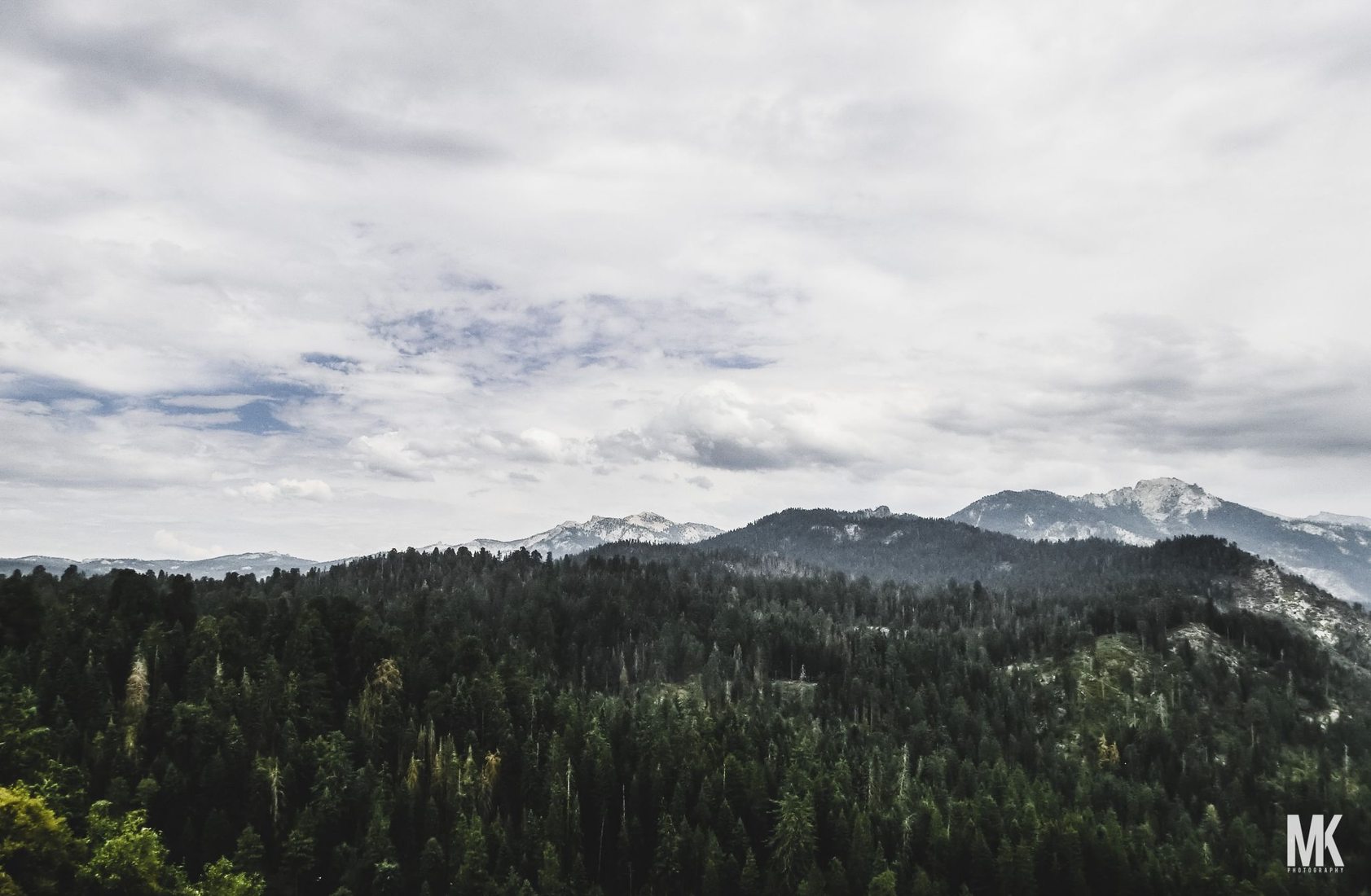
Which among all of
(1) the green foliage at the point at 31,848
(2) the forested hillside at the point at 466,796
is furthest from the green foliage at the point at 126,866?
(1) the green foliage at the point at 31,848

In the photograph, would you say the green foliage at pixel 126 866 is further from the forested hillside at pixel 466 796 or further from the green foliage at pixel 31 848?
the green foliage at pixel 31 848

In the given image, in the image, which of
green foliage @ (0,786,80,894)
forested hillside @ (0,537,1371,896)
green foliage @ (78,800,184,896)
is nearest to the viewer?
green foliage @ (0,786,80,894)

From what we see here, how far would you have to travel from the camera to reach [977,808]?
158125 millimetres

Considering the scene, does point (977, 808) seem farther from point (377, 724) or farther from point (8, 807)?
point (8, 807)

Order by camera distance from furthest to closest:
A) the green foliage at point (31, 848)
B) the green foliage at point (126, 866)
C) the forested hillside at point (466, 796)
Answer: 1. the forested hillside at point (466, 796)
2. the green foliage at point (126, 866)
3. the green foliage at point (31, 848)

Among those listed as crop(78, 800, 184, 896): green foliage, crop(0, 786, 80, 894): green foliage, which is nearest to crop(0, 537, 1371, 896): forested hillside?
crop(78, 800, 184, 896): green foliage

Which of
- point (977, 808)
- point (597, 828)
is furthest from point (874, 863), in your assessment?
point (597, 828)

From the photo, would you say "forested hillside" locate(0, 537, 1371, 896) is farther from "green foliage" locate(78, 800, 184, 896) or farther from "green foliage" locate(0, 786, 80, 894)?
"green foliage" locate(0, 786, 80, 894)

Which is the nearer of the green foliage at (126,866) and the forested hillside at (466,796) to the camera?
the green foliage at (126,866)

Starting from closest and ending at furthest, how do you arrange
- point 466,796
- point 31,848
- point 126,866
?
1. point 31,848
2. point 126,866
3. point 466,796

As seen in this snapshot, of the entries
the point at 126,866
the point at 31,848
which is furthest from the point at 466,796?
the point at 31,848

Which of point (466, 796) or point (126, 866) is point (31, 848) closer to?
point (126, 866)

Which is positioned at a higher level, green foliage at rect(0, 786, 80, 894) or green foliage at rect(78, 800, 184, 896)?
green foliage at rect(0, 786, 80, 894)

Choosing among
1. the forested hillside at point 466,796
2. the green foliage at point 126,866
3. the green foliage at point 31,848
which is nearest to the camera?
the green foliage at point 31,848
